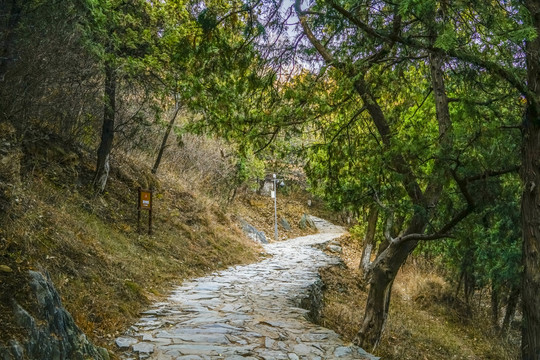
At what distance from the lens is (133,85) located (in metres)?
8.98

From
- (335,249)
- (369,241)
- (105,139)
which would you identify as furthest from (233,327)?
(335,249)

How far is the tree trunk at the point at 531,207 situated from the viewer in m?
4.45

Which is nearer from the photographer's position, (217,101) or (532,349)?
(532,349)

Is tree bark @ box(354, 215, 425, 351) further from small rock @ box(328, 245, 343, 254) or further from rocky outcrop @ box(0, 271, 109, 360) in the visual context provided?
small rock @ box(328, 245, 343, 254)

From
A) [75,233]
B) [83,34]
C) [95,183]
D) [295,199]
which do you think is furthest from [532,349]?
[295,199]

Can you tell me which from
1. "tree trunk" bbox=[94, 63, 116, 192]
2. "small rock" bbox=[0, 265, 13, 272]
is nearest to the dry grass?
"small rock" bbox=[0, 265, 13, 272]

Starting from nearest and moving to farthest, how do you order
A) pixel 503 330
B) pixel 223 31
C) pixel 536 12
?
pixel 536 12 → pixel 223 31 → pixel 503 330

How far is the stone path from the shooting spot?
4453mm

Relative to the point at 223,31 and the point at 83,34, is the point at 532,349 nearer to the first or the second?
the point at 223,31

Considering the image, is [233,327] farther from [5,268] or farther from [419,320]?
[419,320]

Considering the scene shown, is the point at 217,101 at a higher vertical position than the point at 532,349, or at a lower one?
higher

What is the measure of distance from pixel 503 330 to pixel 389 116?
30.2ft

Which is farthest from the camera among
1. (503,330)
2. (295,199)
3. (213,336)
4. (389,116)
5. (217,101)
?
(295,199)

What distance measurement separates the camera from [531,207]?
4559mm
